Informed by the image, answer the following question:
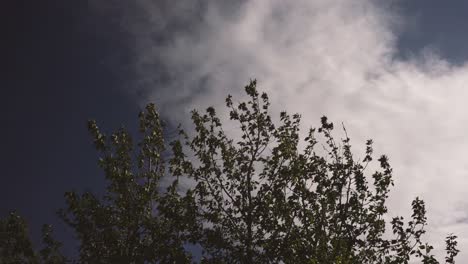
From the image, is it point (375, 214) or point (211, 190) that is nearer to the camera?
point (375, 214)

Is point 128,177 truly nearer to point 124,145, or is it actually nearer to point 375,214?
point 124,145

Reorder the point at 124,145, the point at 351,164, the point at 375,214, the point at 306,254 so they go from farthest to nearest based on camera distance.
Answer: the point at 124,145, the point at 351,164, the point at 375,214, the point at 306,254

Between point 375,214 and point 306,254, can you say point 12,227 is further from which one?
point 375,214

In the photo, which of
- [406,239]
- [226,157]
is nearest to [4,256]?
[226,157]

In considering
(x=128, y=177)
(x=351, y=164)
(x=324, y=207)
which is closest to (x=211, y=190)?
(x=128, y=177)

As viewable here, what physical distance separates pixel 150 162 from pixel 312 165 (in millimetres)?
8608

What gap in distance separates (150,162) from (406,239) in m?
12.8

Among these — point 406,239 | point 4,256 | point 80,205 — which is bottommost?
point 4,256

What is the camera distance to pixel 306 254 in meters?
14.9

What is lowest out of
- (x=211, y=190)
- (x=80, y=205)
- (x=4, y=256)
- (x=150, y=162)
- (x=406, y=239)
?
(x=4, y=256)

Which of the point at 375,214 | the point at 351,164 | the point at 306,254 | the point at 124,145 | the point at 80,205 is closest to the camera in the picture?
the point at 306,254

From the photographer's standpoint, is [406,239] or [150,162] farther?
[150,162]

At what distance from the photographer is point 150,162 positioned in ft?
66.6

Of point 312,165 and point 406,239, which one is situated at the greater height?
point 312,165
